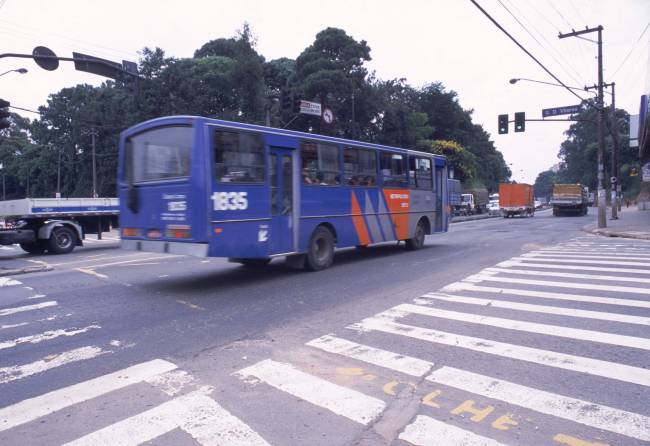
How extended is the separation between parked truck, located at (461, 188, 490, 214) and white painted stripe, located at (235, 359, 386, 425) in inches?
1969

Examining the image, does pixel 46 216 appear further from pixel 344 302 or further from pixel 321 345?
pixel 321 345

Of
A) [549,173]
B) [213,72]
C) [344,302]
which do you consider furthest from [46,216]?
[549,173]

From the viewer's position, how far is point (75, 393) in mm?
4387

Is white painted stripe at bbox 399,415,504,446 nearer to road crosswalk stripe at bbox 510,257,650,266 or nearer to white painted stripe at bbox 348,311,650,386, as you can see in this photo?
white painted stripe at bbox 348,311,650,386

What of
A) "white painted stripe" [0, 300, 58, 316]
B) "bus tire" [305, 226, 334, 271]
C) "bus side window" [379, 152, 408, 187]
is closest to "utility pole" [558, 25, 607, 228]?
"bus side window" [379, 152, 408, 187]

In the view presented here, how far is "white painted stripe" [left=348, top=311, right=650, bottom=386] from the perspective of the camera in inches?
185

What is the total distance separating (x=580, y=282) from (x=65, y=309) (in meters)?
9.09

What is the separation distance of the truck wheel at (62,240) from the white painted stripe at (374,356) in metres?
14.1

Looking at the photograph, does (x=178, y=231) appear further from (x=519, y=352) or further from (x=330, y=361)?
(x=519, y=352)

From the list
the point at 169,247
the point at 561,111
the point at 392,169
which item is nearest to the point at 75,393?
the point at 169,247

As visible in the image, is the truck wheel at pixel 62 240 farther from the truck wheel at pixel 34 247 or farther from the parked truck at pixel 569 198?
the parked truck at pixel 569 198

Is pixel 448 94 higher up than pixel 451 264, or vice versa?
pixel 448 94

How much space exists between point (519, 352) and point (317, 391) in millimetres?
2416

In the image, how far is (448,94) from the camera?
6925 cm
